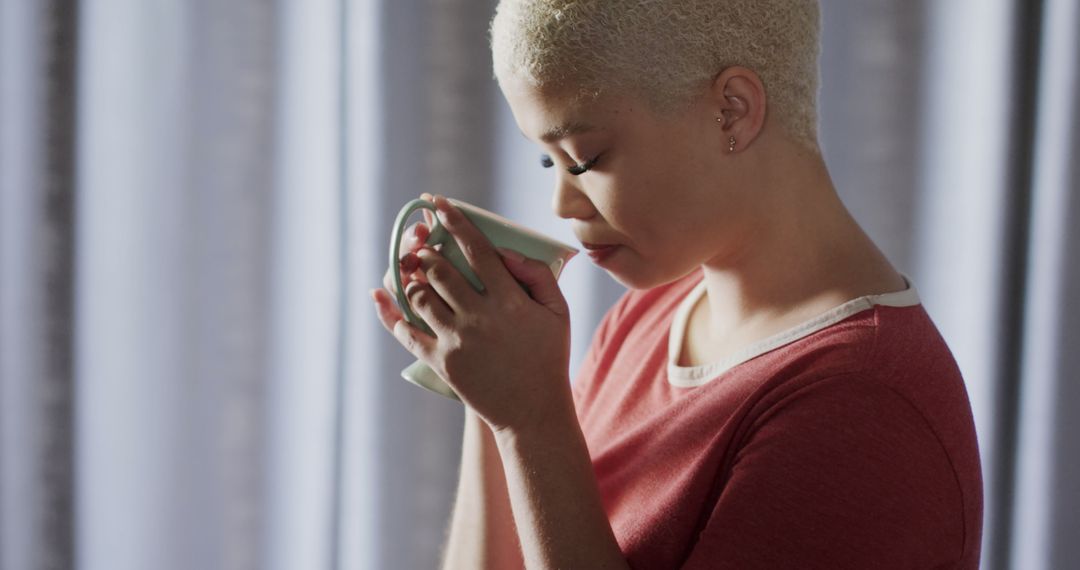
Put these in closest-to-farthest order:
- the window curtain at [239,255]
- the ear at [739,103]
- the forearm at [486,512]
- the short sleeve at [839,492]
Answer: the short sleeve at [839,492] → the ear at [739,103] → the forearm at [486,512] → the window curtain at [239,255]

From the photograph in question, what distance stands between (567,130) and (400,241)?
6.7 inches

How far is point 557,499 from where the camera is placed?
76 centimetres

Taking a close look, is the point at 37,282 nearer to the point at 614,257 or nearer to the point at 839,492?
the point at 614,257

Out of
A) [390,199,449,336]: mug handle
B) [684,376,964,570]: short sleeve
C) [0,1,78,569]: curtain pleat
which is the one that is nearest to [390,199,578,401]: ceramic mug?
[390,199,449,336]: mug handle

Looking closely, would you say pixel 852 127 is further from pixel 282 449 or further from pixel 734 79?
pixel 282 449

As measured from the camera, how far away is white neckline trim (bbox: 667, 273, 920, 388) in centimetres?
77

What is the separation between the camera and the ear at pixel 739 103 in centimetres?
78

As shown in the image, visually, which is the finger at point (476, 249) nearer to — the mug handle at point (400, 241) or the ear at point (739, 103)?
the mug handle at point (400, 241)

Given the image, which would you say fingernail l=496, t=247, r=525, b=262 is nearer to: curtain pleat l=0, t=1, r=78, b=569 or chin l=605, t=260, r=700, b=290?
chin l=605, t=260, r=700, b=290

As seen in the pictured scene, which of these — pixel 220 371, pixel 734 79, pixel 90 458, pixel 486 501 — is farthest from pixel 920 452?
pixel 90 458

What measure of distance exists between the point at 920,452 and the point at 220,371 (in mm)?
1258

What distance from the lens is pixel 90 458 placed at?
5.56 feet

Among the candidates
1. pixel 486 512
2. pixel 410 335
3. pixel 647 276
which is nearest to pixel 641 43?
pixel 647 276

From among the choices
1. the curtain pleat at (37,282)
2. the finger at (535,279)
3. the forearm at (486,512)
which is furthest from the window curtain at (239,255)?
the finger at (535,279)
